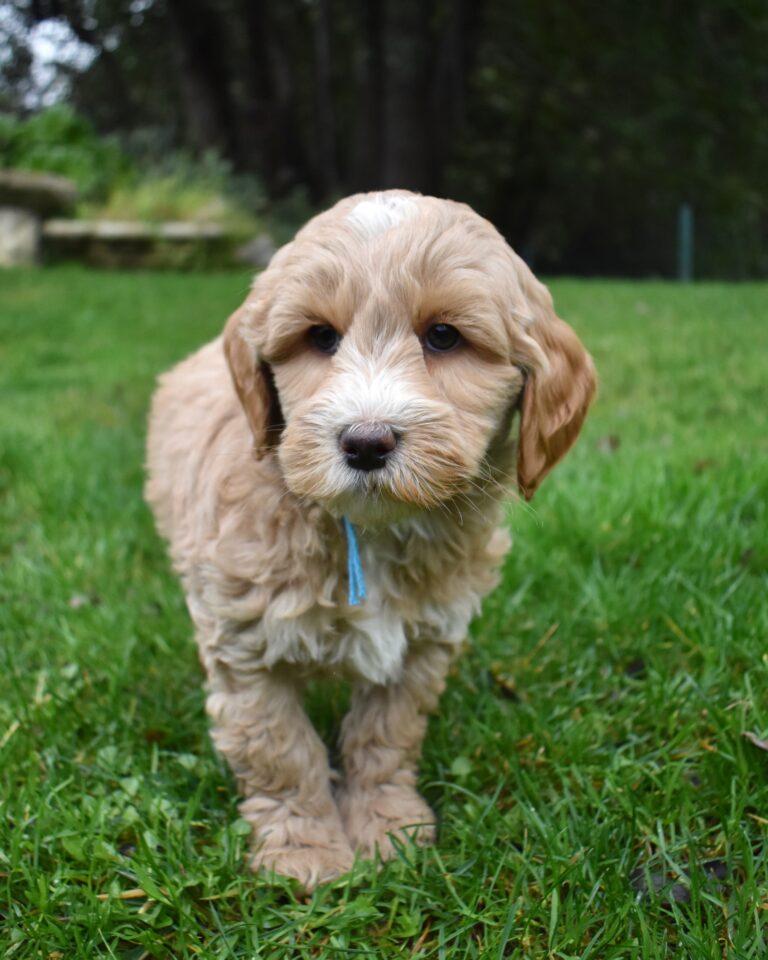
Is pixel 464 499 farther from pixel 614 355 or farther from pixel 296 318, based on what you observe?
pixel 614 355

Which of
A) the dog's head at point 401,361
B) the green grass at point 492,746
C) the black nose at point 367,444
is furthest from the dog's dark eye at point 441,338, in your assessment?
the green grass at point 492,746

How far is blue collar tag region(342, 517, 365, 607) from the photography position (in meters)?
2.16

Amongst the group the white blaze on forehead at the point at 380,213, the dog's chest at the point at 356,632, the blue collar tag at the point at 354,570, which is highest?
the white blaze on forehead at the point at 380,213

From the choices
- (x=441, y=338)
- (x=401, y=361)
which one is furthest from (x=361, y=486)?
(x=441, y=338)

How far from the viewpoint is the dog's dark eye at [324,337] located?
2133mm

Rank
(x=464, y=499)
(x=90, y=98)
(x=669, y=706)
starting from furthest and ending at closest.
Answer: (x=90, y=98)
(x=669, y=706)
(x=464, y=499)

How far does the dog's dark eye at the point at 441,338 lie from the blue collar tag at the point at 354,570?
45 cm

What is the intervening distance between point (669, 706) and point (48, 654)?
194 cm

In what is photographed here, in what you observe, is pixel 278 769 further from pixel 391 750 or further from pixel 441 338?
pixel 441 338

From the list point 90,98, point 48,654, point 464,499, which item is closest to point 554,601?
point 464,499

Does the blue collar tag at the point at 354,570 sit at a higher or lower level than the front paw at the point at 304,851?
higher

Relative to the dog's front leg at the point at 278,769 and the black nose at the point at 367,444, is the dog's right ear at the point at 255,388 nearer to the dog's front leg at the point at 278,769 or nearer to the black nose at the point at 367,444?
the black nose at the point at 367,444

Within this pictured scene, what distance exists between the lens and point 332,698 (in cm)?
290

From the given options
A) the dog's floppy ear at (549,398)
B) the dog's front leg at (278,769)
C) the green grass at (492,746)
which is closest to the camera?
the green grass at (492,746)
